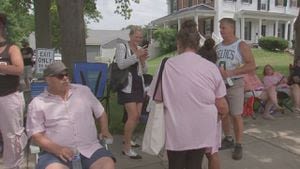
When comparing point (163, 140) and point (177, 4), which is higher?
point (177, 4)

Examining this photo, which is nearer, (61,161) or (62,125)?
(61,161)

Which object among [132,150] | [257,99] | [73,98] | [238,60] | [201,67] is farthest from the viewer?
[257,99]

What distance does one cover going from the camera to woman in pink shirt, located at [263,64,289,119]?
8305mm

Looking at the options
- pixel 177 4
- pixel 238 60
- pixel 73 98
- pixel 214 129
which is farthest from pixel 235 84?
pixel 177 4

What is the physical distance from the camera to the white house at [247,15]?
133 ft

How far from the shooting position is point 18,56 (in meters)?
4.52

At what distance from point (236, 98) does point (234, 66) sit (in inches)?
17.1

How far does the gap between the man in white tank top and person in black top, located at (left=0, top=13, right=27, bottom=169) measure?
240 centimetres

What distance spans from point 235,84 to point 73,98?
2.51 metres

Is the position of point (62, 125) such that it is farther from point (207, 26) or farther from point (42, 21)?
point (207, 26)

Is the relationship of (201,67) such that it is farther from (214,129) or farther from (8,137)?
(8,137)

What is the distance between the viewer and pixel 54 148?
3.75m

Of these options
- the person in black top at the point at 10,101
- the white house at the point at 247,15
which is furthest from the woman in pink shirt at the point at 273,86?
the white house at the point at 247,15

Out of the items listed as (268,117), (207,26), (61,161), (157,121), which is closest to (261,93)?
(268,117)
